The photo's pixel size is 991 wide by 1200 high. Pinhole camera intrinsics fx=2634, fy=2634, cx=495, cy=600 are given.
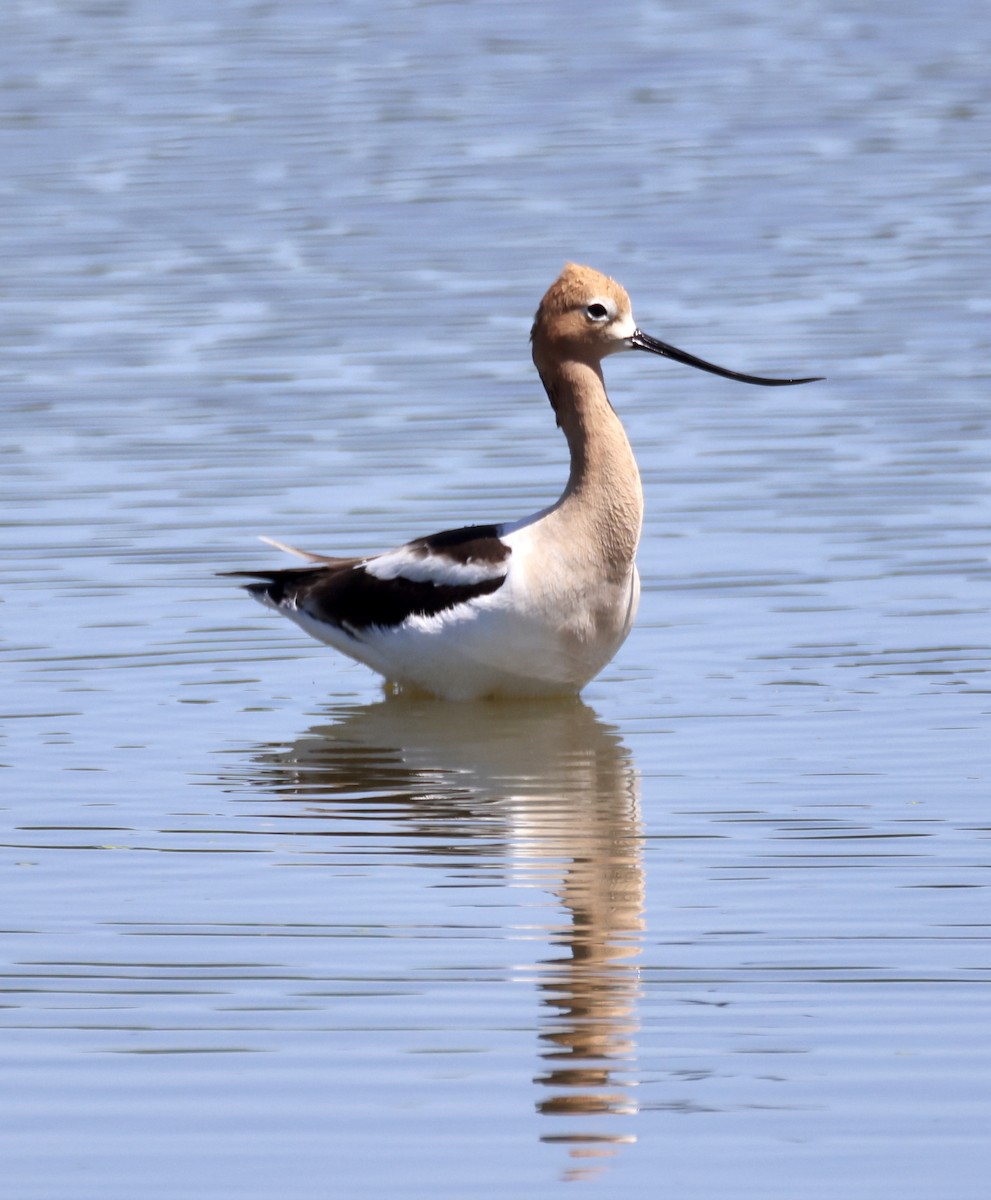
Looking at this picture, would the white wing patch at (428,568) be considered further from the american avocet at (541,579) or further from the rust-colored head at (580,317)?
the rust-colored head at (580,317)


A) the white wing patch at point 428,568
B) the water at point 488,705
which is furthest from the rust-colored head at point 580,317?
the water at point 488,705

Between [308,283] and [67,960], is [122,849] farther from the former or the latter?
[308,283]

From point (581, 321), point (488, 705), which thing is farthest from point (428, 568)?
point (581, 321)

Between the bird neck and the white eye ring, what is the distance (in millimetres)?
164

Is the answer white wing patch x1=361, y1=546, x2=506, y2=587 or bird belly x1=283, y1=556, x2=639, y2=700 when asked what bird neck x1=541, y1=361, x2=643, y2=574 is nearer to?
bird belly x1=283, y1=556, x2=639, y2=700

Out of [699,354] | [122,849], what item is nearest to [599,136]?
[699,354]

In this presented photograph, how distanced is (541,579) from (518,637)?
0.20 metres

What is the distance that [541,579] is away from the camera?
8.30 m

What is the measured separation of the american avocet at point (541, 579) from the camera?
8.33 meters

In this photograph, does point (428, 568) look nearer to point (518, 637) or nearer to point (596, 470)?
point (518, 637)

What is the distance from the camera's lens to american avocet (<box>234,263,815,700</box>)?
27.3 ft

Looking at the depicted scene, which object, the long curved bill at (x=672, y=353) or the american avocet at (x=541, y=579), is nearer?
the american avocet at (x=541, y=579)

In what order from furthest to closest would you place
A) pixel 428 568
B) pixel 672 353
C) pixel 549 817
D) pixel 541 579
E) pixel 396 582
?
pixel 672 353, pixel 396 582, pixel 428 568, pixel 541 579, pixel 549 817

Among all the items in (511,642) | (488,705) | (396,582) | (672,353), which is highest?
(672,353)
